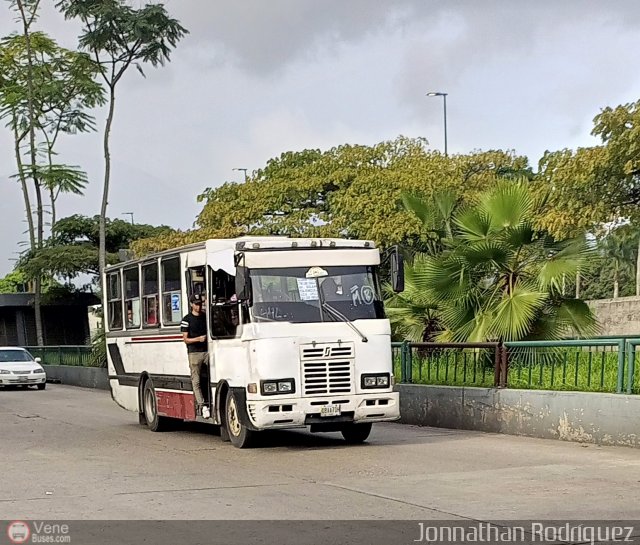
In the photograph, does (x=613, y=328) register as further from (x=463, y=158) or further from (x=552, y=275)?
(x=463, y=158)

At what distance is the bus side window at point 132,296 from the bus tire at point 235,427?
4103 millimetres

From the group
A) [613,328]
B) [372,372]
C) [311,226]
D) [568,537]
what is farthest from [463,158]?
[568,537]

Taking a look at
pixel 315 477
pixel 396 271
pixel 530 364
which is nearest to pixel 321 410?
pixel 396 271

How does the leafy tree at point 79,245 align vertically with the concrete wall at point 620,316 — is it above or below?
above

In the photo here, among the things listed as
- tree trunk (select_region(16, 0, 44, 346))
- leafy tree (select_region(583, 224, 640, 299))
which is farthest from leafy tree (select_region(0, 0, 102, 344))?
leafy tree (select_region(583, 224, 640, 299))

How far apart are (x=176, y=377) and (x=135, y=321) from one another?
231 cm

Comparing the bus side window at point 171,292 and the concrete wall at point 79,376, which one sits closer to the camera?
the bus side window at point 171,292

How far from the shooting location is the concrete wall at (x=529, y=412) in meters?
13.8

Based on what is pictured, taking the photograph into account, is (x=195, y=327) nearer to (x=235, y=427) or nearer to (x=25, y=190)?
(x=235, y=427)

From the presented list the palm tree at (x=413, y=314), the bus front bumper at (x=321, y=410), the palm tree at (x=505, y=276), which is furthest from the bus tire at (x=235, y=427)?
the palm tree at (x=413, y=314)

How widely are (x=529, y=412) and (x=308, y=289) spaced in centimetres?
382

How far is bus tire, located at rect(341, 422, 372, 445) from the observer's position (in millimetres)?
15211

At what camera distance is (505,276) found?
1794 cm

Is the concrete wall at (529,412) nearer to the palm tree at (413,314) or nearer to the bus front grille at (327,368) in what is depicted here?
the palm tree at (413,314)
